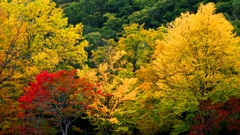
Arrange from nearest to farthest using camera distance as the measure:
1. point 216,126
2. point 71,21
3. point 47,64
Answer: point 216,126 < point 47,64 < point 71,21

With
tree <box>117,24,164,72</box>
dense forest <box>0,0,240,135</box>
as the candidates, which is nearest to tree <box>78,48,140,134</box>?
dense forest <box>0,0,240,135</box>

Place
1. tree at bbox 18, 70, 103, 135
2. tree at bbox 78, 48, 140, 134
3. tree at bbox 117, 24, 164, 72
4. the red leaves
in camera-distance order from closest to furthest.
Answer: the red leaves
tree at bbox 18, 70, 103, 135
tree at bbox 78, 48, 140, 134
tree at bbox 117, 24, 164, 72

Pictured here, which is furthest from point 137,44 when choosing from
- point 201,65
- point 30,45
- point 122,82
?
point 201,65

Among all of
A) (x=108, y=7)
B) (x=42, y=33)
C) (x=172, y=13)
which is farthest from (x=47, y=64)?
(x=108, y=7)

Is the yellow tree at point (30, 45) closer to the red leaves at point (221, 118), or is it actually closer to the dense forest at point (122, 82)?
the dense forest at point (122, 82)

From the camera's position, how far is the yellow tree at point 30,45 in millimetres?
22062

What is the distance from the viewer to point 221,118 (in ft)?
53.4

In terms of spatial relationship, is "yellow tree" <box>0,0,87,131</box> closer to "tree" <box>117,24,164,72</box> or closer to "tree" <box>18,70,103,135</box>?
"tree" <box>18,70,103,135</box>

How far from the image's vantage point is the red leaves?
1577cm

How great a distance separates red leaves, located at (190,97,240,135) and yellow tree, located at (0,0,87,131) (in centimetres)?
1270

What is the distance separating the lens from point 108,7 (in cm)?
7200

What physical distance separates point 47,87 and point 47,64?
4.88m

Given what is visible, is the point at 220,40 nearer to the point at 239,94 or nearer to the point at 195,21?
the point at 195,21

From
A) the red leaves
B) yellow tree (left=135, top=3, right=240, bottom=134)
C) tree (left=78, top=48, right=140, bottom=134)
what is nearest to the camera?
the red leaves
